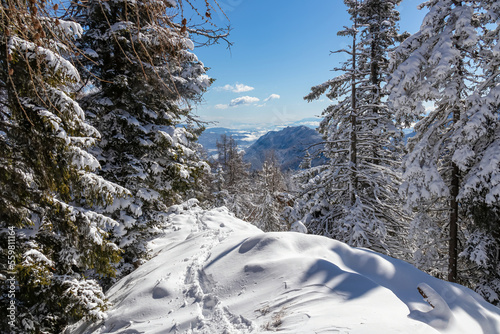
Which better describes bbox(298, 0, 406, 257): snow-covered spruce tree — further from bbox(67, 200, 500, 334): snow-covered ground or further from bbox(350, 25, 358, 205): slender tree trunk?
bbox(67, 200, 500, 334): snow-covered ground

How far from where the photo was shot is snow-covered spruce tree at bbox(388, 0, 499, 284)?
6.42m

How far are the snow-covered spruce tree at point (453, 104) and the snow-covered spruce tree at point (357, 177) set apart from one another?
1.35m

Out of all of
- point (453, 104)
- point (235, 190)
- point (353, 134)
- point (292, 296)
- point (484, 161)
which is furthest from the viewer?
point (235, 190)

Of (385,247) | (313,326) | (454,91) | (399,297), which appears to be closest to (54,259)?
(313,326)

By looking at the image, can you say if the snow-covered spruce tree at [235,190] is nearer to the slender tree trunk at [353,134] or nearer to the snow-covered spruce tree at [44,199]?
the slender tree trunk at [353,134]

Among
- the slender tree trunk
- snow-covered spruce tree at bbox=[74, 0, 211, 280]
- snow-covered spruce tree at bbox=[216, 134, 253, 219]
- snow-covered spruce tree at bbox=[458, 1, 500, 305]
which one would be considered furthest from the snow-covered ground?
snow-covered spruce tree at bbox=[216, 134, 253, 219]

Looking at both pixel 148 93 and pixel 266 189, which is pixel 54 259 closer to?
pixel 148 93

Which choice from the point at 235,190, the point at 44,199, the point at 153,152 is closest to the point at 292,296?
the point at 44,199

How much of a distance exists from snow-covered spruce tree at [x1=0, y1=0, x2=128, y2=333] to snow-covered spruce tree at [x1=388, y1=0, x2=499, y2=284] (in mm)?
Result: 8017

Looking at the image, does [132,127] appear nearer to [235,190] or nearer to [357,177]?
[357,177]

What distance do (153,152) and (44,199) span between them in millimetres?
4011

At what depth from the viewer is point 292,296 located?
3.40 meters

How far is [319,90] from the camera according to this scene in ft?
35.3

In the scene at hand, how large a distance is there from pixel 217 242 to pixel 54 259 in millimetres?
3160
